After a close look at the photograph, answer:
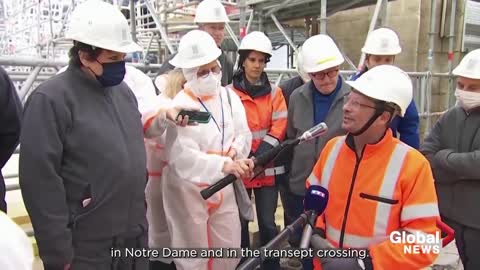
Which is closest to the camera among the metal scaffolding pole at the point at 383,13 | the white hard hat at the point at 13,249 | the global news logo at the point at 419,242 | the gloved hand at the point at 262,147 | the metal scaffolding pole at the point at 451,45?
the white hard hat at the point at 13,249

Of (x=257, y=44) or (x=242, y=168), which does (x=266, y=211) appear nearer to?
(x=242, y=168)

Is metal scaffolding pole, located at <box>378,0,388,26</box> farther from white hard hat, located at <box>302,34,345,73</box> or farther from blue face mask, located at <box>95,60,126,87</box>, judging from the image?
blue face mask, located at <box>95,60,126,87</box>

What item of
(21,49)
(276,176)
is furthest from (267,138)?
(21,49)

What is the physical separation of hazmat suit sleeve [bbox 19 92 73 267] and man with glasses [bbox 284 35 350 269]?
1.59 m

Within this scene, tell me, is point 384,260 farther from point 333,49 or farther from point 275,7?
point 275,7

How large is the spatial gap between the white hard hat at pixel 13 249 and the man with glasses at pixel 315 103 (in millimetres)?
2078

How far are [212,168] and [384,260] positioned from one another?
1083 mm

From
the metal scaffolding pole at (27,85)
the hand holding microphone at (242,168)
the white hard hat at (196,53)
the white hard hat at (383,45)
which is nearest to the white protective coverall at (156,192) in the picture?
the white hard hat at (196,53)

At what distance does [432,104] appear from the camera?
296 inches

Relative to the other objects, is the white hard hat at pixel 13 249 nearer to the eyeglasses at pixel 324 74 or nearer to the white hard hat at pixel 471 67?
the eyeglasses at pixel 324 74

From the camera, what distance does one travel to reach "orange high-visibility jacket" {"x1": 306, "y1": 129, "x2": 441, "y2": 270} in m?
1.65

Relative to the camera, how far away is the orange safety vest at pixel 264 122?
3041 millimetres

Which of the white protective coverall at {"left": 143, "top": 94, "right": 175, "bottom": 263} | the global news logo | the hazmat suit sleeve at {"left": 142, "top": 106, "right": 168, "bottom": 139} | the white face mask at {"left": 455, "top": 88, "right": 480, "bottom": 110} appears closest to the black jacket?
the hazmat suit sleeve at {"left": 142, "top": 106, "right": 168, "bottom": 139}

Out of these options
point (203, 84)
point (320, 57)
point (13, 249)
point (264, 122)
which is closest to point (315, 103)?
point (320, 57)
